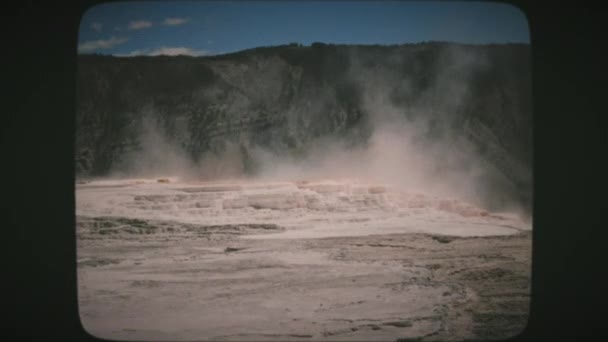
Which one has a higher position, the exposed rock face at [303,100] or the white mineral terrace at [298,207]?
the exposed rock face at [303,100]

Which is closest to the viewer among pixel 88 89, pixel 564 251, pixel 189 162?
pixel 564 251

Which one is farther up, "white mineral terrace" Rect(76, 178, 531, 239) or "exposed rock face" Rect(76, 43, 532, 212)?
"exposed rock face" Rect(76, 43, 532, 212)

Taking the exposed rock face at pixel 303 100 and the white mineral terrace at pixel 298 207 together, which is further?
the white mineral terrace at pixel 298 207

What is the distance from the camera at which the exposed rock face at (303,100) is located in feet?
9.66

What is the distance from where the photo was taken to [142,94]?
10.2 feet

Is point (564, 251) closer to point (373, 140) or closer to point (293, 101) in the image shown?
point (373, 140)

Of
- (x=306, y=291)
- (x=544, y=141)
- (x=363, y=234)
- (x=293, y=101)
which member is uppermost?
(x=293, y=101)

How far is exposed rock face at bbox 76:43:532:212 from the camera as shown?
2943mm

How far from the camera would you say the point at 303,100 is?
327 centimetres

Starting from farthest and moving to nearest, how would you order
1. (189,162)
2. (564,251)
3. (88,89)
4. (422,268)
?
(422,268)
(189,162)
(88,89)
(564,251)

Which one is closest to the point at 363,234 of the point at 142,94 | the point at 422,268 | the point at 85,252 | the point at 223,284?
the point at 422,268

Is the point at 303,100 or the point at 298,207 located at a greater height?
the point at 303,100

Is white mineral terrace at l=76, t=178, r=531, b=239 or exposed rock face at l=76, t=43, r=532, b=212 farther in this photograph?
white mineral terrace at l=76, t=178, r=531, b=239

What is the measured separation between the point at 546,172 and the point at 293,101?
1633mm
